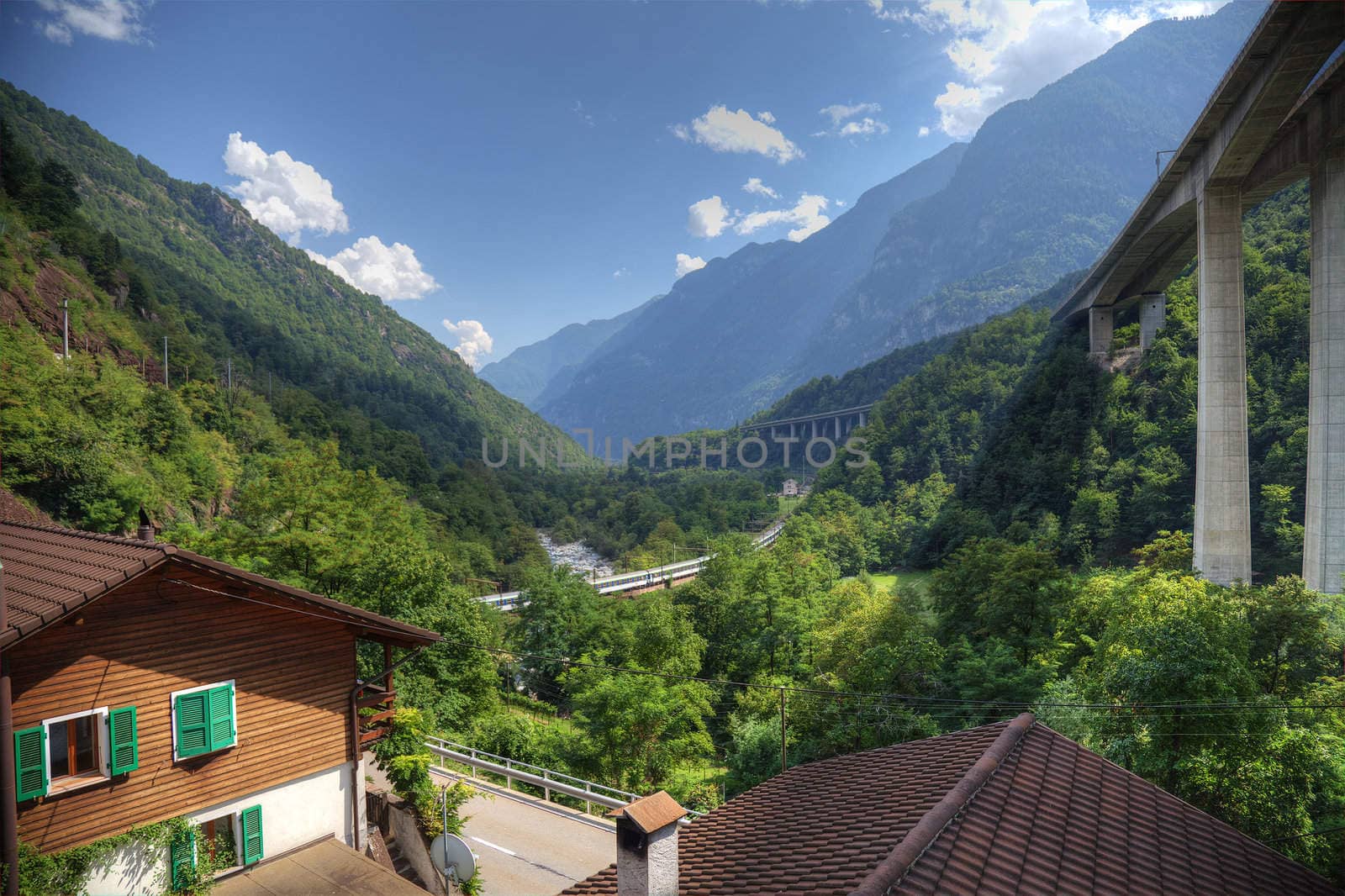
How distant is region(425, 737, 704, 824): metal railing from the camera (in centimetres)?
1455

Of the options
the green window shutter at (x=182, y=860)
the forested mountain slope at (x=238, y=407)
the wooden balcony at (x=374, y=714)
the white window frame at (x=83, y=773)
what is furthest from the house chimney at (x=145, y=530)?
the forested mountain slope at (x=238, y=407)

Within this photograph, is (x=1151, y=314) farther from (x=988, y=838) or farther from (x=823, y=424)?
(x=823, y=424)

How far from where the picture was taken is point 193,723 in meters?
7.98

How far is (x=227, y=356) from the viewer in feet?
233

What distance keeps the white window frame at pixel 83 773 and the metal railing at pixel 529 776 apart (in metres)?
6.54

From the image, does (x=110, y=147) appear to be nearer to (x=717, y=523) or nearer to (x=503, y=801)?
(x=717, y=523)

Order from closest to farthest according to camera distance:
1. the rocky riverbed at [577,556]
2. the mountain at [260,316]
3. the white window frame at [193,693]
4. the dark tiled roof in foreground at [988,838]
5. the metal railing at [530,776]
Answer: the dark tiled roof in foreground at [988,838] < the white window frame at [193,693] < the metal railing at [530,776] < the mountain at [260,316] < the rocky riverbed at [577,556]

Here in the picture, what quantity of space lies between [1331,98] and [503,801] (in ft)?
96.3

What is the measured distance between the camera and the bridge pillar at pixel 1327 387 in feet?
66.5

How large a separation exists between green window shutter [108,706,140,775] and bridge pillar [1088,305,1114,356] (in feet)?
190

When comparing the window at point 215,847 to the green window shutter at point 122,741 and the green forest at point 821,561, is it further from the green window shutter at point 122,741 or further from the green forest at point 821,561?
the green forest at point 821,561

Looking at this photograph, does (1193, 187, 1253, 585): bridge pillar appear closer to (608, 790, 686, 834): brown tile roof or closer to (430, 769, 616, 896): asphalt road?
(430, 769, 616, 896): asphalt road

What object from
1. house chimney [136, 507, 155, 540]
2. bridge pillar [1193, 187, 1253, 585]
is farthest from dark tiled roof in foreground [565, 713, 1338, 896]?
bridge pillar [1193, 187, 1253, 585]

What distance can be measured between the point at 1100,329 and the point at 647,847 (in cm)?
5698
